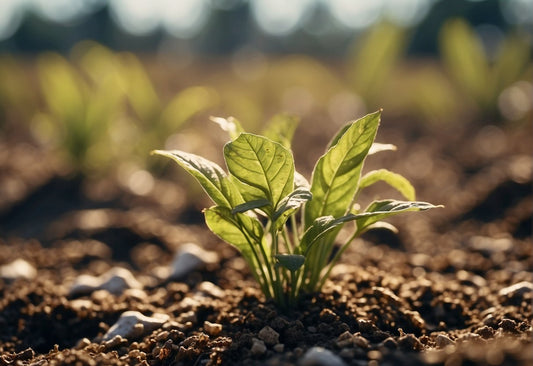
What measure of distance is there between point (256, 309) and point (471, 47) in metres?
4.73

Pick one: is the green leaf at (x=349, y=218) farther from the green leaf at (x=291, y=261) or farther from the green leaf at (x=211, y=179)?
the green leaf at (x=211, y=179)

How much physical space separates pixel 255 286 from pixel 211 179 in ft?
2.35

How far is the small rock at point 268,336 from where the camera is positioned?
57.2 inches

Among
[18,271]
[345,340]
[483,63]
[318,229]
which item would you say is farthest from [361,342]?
[483,63]

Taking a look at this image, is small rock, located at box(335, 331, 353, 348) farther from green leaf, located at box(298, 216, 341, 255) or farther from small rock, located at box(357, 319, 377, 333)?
green leaf, located at box(298, 216, 341, 255)

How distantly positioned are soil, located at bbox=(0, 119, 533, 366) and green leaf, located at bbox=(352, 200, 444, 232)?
10.9 inches

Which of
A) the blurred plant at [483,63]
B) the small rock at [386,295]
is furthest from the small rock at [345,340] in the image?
the blurred plant at [483,63]

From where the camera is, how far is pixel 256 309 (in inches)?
65.6

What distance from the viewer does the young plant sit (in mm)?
1419

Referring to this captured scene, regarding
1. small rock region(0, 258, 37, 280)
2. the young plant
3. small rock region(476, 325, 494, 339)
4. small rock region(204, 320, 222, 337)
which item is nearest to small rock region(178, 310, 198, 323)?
small rock region(204, 320, 222, 337)

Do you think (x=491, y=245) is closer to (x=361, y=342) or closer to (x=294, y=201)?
(x=361, y=342)

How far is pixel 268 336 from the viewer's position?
1.47 metres

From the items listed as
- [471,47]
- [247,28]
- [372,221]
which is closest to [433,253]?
[372,221]

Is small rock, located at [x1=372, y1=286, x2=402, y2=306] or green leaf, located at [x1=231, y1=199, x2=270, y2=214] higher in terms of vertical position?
green leaf, located at [x1=231, y1=199, x2=270, y2=214]
